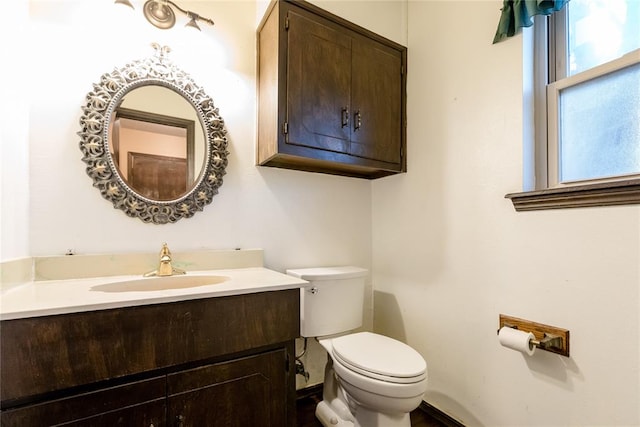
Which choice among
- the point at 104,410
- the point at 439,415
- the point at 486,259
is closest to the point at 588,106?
the point at 486,259

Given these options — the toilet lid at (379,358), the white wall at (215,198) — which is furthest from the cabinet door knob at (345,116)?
the toilet lid at (379,358)

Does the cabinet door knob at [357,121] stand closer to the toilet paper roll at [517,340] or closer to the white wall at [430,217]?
the white wall at [430,217]

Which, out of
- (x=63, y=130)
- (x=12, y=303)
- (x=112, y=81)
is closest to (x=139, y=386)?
(x=12, y=303)

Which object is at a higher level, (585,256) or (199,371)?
(585,256)

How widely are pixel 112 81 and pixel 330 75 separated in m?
0.97

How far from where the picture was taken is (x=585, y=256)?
3.44 feet

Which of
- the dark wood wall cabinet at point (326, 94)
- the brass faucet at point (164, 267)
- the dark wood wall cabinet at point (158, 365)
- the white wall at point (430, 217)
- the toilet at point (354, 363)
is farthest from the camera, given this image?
the dark wood wall cabinet at point (326, 94)

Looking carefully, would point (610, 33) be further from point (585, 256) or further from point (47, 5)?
point (47, 5)

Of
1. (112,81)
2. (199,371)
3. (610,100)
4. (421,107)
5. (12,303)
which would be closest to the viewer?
(12,303)

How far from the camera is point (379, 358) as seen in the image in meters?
1.26

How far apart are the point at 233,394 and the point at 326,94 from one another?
1.34 m

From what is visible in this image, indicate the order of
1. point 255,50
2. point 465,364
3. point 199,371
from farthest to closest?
1. point 255,50
2. point 465,364
3. point 199,371

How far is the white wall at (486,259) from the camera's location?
1.00 metres

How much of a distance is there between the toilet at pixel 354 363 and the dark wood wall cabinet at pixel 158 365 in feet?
0.95
